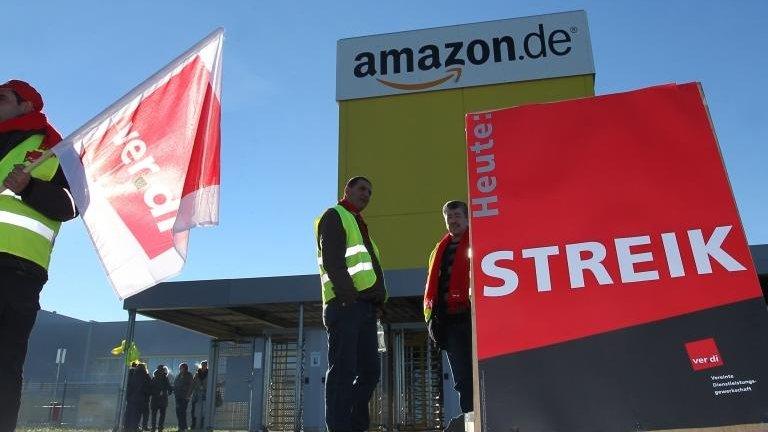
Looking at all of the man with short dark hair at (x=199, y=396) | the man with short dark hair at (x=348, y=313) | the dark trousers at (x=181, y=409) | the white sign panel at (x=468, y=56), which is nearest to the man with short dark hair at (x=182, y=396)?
the dark trousers at (x=181, y=409)

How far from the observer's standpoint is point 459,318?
4891mm

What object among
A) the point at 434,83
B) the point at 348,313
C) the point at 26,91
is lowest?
the point at 348,313

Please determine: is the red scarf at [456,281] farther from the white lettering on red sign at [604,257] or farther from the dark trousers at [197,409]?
the dark trousers at [197,409]

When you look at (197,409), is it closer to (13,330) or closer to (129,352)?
(129,352)

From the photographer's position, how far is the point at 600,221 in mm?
3031

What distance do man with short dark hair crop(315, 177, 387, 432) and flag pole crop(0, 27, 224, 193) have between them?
4.68 feet

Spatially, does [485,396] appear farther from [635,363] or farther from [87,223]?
[87,223]

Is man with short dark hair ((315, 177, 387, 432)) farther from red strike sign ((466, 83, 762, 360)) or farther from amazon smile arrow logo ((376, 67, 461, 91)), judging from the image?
amazon smile arrow logo ((376, 67, 461, 91))

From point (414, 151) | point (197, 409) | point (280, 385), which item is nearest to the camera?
point (280, 385)

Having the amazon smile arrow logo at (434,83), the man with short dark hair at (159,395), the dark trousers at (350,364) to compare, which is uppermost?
the amazon smile arrow logo at (434,83)

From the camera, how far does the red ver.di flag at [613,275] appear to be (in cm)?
271

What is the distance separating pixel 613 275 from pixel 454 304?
81.7 inches

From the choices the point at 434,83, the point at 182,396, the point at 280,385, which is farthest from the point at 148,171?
the point at 434,83

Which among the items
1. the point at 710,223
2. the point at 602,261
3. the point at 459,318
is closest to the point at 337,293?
the point at 459,318
